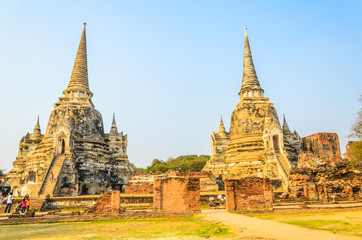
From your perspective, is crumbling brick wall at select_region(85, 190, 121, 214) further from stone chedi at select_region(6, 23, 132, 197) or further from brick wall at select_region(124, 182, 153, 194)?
brick wall at select_region(124, 182, 153, 194)

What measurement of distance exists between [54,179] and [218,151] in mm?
20911

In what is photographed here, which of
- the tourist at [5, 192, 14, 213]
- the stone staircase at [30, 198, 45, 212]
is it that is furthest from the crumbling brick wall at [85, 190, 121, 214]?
the stone staircase at [30, 198, 45, 212]

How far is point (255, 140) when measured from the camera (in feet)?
98.8

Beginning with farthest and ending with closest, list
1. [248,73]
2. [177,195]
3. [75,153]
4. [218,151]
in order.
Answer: [218,151]
[248,73]
[75,153]
[177,195]

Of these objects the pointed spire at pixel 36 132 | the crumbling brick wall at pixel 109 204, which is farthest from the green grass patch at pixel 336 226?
the pointed spire at pixel 36 132

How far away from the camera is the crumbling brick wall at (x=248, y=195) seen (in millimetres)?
13359

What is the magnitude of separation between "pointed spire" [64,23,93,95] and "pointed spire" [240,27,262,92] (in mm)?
18518

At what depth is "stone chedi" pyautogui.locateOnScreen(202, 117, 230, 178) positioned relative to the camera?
116 ft

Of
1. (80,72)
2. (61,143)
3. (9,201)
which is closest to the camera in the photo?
(9,201)

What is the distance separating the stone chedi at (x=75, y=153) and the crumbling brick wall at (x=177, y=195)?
12988 millimetres

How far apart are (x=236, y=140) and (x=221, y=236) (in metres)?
25.0

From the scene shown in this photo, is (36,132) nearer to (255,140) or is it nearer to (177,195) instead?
(255,140)

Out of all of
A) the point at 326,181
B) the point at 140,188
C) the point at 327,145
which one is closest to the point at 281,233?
the point at 326,181

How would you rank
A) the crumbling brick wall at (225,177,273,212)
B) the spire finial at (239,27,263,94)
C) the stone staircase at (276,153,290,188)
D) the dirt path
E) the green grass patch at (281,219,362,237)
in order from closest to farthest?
1. the dirt path
2. the green grass patch at (281,219,362,237)
3. the crumbling brick wall at (225,177,273,212)
4. the stone staircase at (276,153,290,188)
5. the spire finial at (239,27,263,94)
